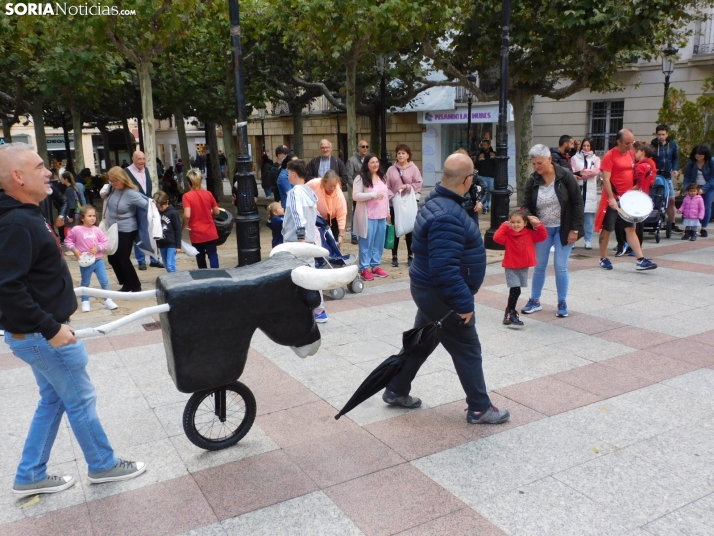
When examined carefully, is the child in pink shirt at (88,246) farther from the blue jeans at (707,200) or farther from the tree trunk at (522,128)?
the tree trunk at (522,128)

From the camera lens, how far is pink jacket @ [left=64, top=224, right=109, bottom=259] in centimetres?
733

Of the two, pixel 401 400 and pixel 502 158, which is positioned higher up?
pixel 502 158

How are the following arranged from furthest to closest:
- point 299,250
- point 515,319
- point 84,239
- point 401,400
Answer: point 84,239, point 515,319, point 401,400, point 299,250

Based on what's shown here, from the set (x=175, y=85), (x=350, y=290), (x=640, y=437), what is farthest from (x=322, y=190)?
(x=175, y=85)

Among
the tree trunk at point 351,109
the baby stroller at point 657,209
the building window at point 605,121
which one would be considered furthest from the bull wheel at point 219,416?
the building window at point 605,121

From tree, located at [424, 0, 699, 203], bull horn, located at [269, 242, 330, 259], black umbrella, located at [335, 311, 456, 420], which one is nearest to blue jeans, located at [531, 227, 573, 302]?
black umbrella, located at [335, 311, 456, 420]

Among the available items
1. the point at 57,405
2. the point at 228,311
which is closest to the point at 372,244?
the point at 228,311

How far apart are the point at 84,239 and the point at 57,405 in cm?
434

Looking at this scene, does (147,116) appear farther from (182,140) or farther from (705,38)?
(705,38)

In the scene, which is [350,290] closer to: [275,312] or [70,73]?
[275,312]

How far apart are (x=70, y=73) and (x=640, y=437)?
1381 cm

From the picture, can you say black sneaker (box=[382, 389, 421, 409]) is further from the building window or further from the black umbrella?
the building window

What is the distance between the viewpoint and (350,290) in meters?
8.09

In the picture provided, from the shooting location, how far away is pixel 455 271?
150 inches
